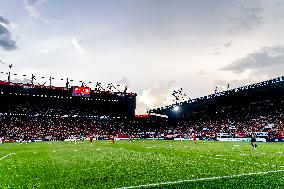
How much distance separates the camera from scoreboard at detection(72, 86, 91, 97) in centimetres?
6412

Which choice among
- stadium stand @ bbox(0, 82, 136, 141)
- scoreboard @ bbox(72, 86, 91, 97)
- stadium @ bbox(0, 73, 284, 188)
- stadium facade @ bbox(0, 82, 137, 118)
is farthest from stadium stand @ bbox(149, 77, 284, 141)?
scoreboard @ bbox(72, 86, 91, 97)

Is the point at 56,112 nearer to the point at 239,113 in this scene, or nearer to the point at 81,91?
the point at 81,91

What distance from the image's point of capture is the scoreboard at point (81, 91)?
210 ft

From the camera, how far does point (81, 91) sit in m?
65.0

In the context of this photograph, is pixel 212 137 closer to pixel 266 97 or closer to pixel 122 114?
pixel 266 97

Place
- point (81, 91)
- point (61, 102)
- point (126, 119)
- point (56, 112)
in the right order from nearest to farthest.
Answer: point (81, 91)
point (56, 112)
point (61, 102)
point (126, 119)

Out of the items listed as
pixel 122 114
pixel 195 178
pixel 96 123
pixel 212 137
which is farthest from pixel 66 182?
pixel 122 114

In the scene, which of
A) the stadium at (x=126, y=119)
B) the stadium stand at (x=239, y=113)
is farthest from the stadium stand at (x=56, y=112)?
the stadium stand at (x=239, y=113)

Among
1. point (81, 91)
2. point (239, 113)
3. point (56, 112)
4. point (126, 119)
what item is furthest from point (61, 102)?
point (239, 113)

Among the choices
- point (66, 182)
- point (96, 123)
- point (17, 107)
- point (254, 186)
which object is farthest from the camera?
point (96, 123)

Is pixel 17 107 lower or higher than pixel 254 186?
higher

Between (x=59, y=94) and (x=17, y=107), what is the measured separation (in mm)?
9926

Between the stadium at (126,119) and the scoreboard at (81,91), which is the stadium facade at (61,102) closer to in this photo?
the stadium at (126,119)

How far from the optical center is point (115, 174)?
9.52 m
